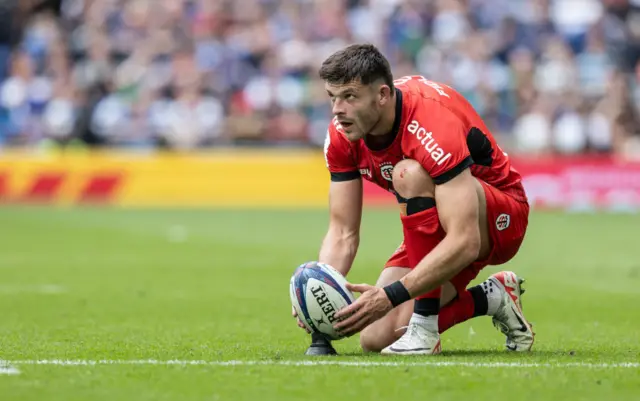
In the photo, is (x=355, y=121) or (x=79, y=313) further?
(x=79, y=313)

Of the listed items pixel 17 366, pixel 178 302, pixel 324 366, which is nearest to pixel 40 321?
pixel 178 302

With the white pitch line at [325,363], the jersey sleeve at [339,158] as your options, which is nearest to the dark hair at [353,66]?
the jersey sleeve at [339,158]

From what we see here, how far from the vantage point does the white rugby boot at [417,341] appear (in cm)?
602

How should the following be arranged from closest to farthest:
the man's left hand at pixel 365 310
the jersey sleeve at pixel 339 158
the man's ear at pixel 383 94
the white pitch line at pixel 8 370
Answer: the white pitch line at pixel 8 370 < the man's left hand at pixel 365 310 < the man's ear at pixel 383 94 < the jersey sleeve at pixel 339 158

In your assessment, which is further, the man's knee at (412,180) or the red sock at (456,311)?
the red sock at (456,311)

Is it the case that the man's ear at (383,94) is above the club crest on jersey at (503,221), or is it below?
above

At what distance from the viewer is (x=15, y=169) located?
2197 cm

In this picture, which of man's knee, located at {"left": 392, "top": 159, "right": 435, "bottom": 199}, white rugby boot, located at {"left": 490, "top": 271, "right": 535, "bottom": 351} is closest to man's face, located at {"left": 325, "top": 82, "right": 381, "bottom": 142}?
man's knee, located at {"left": 392, "top": 159, "right": 435, "bottom": 199}

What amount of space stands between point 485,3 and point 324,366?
2091cm

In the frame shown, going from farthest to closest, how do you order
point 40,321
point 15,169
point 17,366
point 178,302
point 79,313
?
point 15,169, point 178,302, point 79,313, point 40,321, point 17,366

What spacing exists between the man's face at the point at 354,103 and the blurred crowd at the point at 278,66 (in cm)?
1703

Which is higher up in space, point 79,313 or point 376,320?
point 376,320

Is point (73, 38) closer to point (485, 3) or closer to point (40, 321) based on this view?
point (485, 3)

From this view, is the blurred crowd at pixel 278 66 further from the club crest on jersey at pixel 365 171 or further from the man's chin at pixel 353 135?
the man's chin at pixel 353 135
